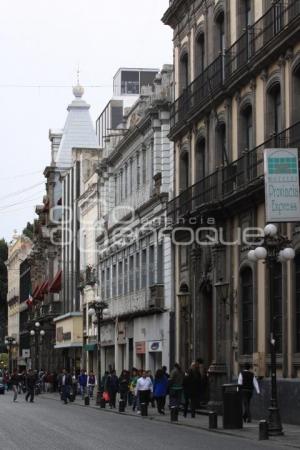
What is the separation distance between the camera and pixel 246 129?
3575 centimetres

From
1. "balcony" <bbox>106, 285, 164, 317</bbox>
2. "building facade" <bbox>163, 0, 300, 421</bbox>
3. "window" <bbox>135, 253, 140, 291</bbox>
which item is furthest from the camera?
"window" <bbox>135, 253, 140, 291</bbox>

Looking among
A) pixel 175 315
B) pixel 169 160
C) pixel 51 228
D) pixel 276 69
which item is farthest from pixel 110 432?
pixel 51 228

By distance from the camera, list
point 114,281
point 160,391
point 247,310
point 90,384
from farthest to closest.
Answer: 1. point 114,281
2. point 90,384
3. point 160,391
4. point 247,310

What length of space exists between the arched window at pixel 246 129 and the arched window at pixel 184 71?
810cm

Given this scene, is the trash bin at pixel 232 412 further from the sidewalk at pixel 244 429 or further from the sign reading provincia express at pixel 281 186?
the sign reading provincia express at pixel 281 186

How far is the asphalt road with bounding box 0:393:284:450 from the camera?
71.5 feet

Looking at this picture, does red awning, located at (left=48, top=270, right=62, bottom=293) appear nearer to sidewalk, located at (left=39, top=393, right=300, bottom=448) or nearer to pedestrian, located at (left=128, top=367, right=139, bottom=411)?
pedestrian, located at (left=128, top=367, right=139, bottom=411)

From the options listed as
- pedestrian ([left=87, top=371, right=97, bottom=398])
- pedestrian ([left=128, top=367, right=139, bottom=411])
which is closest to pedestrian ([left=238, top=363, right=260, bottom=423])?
pedestrian ([left=128, top=367, right=139, bottom=411])

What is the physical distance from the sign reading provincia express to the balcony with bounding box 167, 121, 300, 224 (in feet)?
11.9

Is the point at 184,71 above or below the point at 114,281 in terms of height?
above

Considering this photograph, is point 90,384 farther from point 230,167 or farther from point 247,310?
point 230,167

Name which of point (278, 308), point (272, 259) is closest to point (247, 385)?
point (278, 308)

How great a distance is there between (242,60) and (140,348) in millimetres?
19829

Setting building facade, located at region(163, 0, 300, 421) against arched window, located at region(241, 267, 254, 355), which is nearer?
building facade, located at region(163, 0, 300, 421)
